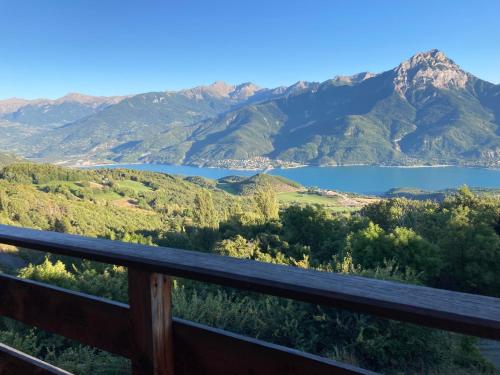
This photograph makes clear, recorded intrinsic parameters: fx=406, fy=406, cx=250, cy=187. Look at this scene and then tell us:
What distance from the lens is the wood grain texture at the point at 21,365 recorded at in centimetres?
127

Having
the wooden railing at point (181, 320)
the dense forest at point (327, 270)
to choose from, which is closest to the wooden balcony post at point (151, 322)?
the wooden railing at point (181, 320)

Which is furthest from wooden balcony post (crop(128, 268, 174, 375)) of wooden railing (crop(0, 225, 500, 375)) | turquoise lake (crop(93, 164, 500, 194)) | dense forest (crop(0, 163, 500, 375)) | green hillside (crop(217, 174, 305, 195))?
turquoise lake (crop(93, 164, 500, 194))

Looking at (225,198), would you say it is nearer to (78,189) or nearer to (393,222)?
(78,189)

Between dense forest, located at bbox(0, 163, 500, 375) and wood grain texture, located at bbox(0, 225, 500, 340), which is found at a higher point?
wood grain texture, located at bbox(0, 225, 500, 340)

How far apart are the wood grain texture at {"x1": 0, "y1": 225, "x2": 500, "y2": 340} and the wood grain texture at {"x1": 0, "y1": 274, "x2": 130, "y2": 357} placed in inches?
5.4

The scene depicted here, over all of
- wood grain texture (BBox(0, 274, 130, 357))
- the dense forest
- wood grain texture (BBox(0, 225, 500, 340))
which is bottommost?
the dense forest

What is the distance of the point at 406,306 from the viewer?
0.72 metres

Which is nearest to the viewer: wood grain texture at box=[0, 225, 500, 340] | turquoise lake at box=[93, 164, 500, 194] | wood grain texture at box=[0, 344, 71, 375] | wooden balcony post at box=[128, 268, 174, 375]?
wood grain texture at box=[0, 225, 500, 340]

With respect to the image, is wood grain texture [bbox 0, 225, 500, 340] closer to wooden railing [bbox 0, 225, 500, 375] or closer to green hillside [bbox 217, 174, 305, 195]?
wooden railing [bbox 0, 225, 500, 375]

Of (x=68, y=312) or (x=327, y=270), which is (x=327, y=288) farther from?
(x=327, y=270)

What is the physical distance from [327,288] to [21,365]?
1.11 meters

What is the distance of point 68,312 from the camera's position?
4.00ft

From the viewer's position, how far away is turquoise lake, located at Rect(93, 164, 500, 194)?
132 metres

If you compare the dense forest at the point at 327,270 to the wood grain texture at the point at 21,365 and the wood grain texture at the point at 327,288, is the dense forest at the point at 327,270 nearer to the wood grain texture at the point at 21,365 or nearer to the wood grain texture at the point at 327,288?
the wood grain texture at the point at 21,365
